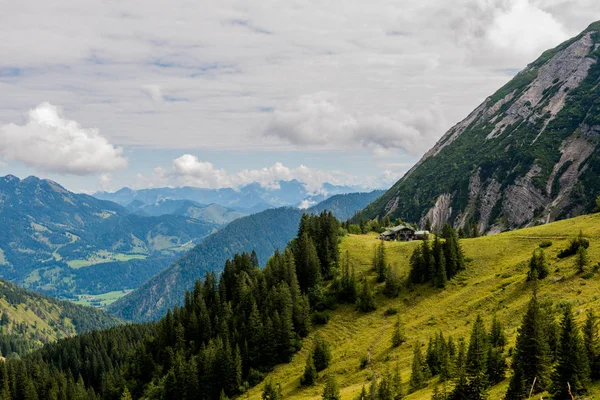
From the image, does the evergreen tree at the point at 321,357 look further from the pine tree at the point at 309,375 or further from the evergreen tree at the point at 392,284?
the evergreen tree at the point at 392,284

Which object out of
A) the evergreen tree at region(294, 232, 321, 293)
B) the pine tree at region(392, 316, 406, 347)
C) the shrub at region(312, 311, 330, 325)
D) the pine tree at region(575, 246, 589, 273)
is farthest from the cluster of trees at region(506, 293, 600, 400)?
the evergreen tree at region(294, 232, 321, 293)

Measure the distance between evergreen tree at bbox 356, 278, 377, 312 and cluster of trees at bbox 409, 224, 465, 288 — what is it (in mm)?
13712

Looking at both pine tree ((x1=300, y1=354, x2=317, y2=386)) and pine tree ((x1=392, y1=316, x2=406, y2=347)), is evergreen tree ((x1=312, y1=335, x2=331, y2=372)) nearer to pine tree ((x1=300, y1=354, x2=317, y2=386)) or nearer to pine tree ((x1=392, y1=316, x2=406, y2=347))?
pine tree ((x1=300, y1=354, x2=317, y2=386))

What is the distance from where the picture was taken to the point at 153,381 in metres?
124

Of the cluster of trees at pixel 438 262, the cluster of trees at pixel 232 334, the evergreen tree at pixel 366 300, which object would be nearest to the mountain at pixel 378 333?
the cluster of trees at pixel 232 334

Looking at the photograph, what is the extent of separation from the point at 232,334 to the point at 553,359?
281 feet

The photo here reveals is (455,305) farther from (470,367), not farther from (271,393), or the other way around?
(470,367)

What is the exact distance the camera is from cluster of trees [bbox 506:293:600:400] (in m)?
40.2

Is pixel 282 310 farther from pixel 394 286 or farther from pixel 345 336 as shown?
pixel 394 286

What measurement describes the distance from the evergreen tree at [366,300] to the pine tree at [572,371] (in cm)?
6996

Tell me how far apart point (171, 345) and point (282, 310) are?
4408 centimetres

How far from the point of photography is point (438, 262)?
11425 centimetres

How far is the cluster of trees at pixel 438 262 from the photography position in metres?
112

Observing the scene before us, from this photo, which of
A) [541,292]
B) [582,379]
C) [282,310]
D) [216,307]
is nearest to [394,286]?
[282,310]
